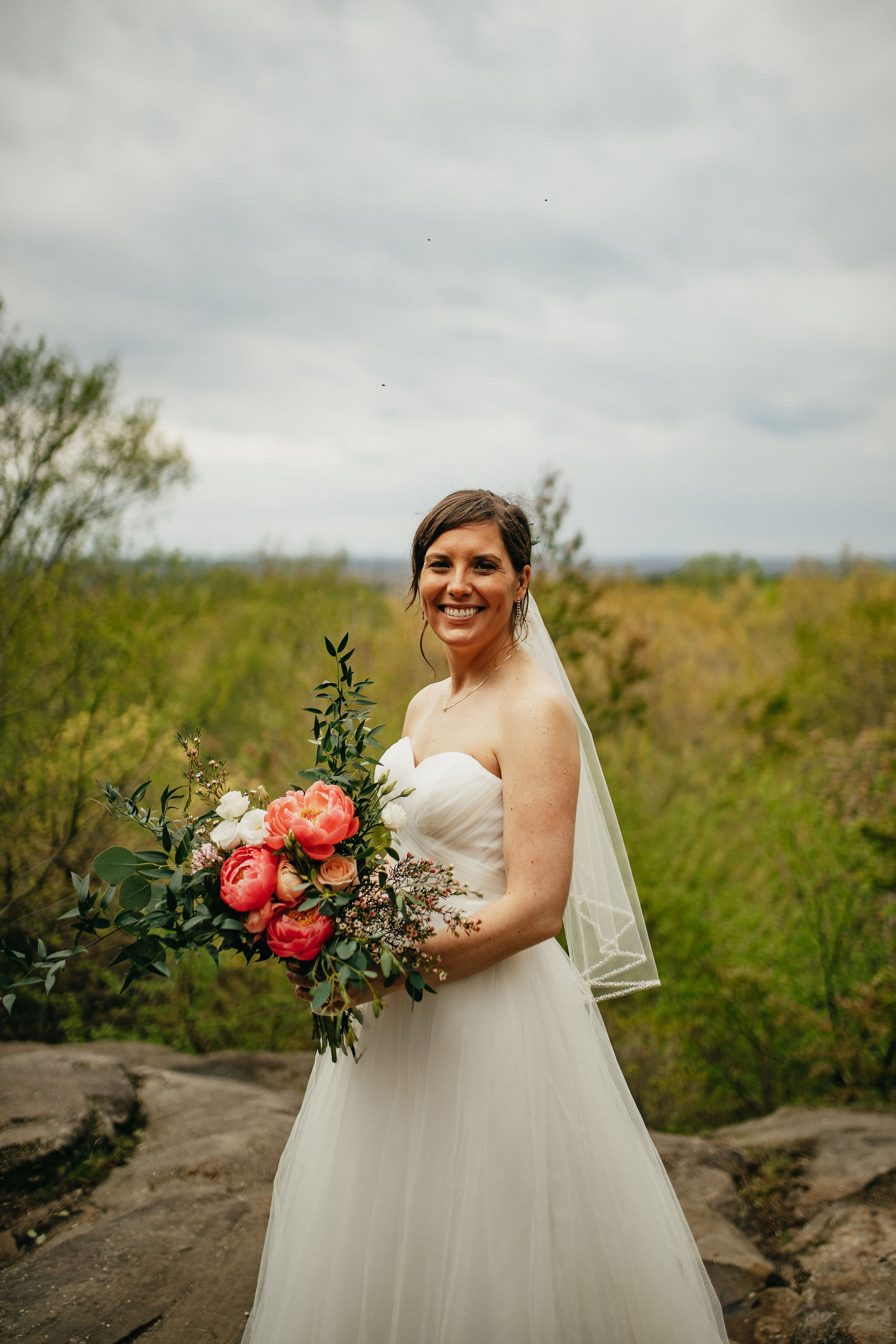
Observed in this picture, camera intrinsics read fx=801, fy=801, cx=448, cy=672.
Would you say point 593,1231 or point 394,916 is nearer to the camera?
point 394,916

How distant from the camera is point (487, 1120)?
7.09 ft

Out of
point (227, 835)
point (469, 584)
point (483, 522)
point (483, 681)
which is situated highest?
point (483, 522)

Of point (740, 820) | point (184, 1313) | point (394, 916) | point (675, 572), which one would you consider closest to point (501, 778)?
point (394, 916)

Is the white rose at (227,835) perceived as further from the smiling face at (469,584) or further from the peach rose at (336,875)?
the smiling face at (469,584)

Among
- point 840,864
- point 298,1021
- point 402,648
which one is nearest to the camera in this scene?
point 840,864

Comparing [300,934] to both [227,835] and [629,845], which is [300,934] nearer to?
[227,835]

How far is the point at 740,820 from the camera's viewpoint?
9992 millimetres

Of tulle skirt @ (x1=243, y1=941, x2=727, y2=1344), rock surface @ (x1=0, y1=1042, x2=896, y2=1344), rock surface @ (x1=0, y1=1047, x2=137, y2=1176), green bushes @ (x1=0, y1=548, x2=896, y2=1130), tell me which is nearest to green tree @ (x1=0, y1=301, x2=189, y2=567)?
green bushes @ (x1=0, y1=548, x2=896, y2=1130)

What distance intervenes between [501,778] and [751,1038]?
7.28m

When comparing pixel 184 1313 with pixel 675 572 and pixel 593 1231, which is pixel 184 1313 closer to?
pixel 593 1231

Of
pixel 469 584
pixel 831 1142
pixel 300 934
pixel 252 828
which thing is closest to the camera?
pixel 300 934

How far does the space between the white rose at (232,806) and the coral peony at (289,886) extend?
0.19 meters

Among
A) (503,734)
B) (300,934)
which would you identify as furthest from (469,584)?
(300,934)

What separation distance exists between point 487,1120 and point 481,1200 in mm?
187
